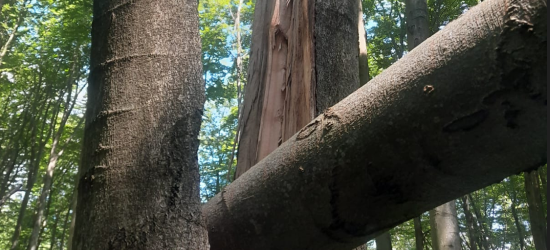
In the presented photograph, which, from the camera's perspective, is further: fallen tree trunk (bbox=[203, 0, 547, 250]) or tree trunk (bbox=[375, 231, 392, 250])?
tree trunk (bbox=[375, 231, 392, 250])

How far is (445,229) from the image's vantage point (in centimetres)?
547

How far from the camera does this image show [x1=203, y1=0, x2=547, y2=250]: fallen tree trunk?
524 millimetres

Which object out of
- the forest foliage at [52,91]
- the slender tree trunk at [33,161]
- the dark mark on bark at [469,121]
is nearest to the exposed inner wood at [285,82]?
the dark mark on bark at [469,121]

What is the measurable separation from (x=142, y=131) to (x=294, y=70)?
1.13 metres

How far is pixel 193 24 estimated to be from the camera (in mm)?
941

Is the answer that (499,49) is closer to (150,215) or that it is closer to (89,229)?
(150,215)

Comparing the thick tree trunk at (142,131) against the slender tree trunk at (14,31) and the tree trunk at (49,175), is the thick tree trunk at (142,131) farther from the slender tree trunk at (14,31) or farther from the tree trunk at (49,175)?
the slender tree trunk at (14,31)

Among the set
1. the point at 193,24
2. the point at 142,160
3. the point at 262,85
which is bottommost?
the point at 142,160

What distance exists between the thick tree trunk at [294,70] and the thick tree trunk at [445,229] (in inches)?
159

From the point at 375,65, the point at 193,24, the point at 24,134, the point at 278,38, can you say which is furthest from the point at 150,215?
the point at 24,134

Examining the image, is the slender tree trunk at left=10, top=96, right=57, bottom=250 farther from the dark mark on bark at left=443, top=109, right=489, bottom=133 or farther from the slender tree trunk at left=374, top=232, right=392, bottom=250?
the dark mark on bark at left=443, top=109, right=489, bottom=133

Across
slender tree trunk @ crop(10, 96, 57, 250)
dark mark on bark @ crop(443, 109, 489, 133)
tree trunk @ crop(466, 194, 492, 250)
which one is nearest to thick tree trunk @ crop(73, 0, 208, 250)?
dark mark on bark @ crop(443, 109, 489, 133)

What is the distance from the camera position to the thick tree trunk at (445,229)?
17.7 ft

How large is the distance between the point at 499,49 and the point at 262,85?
155 cm
